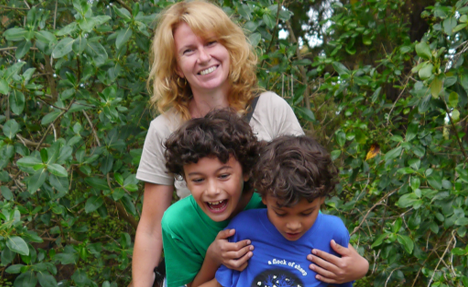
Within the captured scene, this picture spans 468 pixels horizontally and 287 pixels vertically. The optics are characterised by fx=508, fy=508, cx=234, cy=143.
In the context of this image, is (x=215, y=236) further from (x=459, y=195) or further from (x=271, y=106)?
(x=459, y=195)

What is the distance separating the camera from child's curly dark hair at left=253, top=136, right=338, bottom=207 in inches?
62.6

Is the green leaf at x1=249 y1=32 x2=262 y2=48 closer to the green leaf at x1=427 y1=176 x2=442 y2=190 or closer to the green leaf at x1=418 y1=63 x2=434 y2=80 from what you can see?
the green leaf at x1=418 y1=63 x2=434 y2=80

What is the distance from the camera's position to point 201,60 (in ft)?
6.79

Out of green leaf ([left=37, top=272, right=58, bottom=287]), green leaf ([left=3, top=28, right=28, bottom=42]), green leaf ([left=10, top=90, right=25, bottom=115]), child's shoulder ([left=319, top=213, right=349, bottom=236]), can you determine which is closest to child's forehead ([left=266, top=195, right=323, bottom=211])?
child's shoulder ([left=319, top=213, right=349, bottom=236])

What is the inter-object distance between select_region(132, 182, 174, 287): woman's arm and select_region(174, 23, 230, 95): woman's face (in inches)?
18.7

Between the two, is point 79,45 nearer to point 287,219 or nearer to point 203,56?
point 203,56

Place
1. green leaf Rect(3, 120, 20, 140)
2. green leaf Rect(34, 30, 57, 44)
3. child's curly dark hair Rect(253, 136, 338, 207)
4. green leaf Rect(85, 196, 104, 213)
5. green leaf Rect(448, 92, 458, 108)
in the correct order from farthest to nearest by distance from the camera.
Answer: green leaf Rect(85, 196, 104, 213) → green leaf Rect(3, 120, 20, 140) → green leaf Rect(34, 30, 57, 44) → green leaf Rect(448, 92, 458, 108) → child's curly dark hair Rect(253, 136, 338, 207)

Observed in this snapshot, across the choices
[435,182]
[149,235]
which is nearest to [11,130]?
[149,235]

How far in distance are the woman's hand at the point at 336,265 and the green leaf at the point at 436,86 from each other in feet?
2.78

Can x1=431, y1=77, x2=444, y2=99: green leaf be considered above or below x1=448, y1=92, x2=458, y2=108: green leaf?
above

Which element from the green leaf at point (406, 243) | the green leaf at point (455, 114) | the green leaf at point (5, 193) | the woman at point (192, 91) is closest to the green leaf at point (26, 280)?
the green leaf at point (5, 193)

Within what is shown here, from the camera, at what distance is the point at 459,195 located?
249 centimetres

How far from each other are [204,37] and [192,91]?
0.27 meters

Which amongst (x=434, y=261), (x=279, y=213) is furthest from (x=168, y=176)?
(x=434, y=261)
